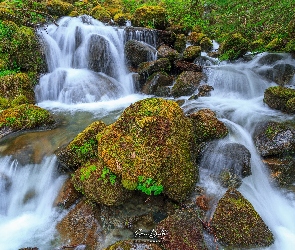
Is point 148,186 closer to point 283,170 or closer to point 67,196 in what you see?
point 67,196

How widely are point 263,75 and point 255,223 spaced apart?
835 centimetres

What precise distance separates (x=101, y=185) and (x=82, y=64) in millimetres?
8911

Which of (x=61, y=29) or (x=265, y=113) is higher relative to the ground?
(x=61, y=29)

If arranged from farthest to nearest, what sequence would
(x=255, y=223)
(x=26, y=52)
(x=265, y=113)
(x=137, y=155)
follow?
(x=26, y=52) < (x=265, y=113) < (x=137, y=155) < (x=255, y=223)

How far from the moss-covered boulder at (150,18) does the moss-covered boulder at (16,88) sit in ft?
27.8

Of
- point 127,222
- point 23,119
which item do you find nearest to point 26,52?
point 23,119

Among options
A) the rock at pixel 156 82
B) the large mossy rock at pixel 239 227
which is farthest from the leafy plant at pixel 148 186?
the rock at pixel 156 82

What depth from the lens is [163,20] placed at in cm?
1622

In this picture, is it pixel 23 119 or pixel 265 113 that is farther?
pixel 265 113

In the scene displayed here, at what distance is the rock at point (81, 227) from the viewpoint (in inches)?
188

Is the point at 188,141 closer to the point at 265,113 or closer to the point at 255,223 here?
the point at 255,223

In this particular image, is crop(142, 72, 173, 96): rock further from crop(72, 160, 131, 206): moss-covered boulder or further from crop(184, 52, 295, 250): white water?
crop(72, 160, 131, 206): moss-covered boulder

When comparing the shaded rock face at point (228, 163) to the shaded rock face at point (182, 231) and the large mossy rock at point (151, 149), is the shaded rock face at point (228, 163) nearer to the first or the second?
the large mossy rock at point (151, 149)

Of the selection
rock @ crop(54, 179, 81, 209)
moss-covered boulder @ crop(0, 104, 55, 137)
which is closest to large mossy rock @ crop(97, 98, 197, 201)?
rock @ crop(54, 179, 81, 209)
